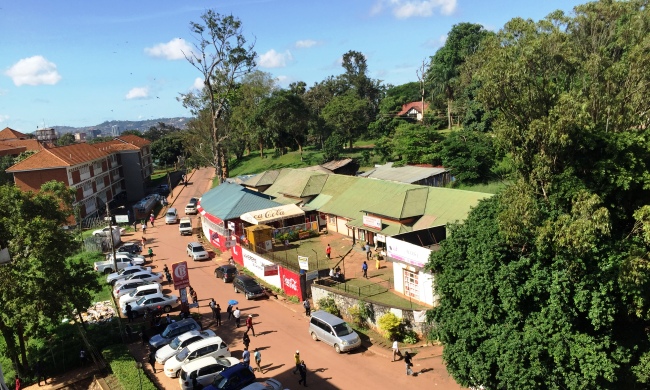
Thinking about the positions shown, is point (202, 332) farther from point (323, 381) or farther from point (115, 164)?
point (115, 164)

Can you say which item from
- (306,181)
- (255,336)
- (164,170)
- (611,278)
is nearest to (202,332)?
(255,336)

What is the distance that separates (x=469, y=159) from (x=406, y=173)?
588 cm

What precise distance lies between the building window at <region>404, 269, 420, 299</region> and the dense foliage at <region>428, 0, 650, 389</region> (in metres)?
6.32

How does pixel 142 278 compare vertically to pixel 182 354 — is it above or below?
above

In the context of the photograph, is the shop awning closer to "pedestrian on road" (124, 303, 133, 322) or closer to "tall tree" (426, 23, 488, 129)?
"pedestrian on road" (124, 303, 133, 322)

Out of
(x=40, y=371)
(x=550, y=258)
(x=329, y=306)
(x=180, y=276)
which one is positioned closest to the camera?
(x=550, y=258)

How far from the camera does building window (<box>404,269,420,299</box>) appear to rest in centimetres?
2342

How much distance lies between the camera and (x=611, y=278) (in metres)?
13.0

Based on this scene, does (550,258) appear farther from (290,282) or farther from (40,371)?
(40,371)

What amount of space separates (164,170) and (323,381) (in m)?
96.5

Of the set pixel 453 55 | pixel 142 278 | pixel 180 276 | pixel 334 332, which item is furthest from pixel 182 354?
pixel 453 55

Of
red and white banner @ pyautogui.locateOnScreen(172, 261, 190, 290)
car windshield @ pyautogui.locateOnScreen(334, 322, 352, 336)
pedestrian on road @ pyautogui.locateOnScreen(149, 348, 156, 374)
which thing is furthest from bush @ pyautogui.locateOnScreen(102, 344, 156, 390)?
car windshield @ pyautogui.locateOnScreen(334, 322, 352, 336)

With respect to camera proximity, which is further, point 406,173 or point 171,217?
point 171,217

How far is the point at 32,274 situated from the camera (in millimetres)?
19281
